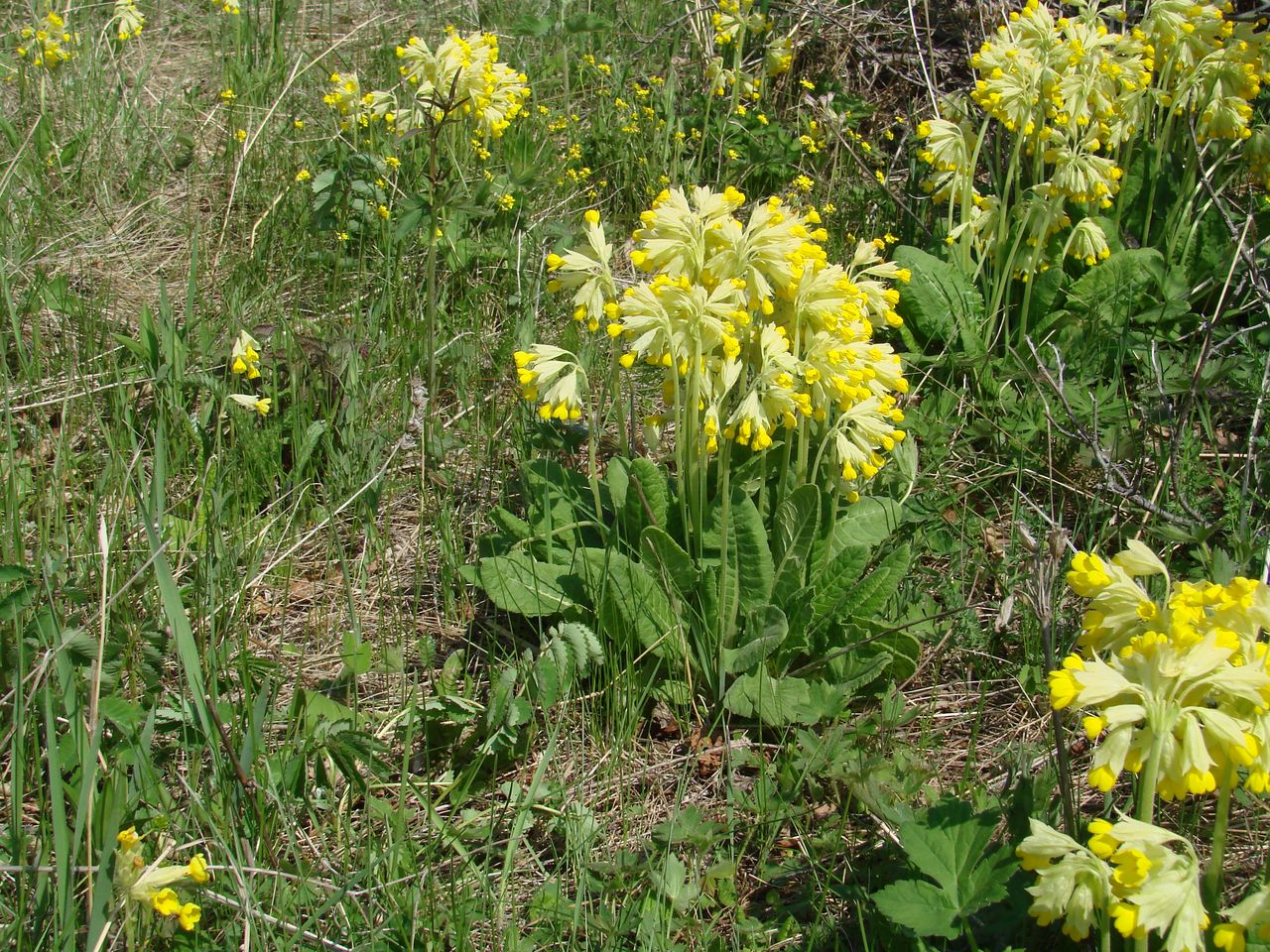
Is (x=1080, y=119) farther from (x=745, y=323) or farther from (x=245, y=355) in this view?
(x=245, y=355)

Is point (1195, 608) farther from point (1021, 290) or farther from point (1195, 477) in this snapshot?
point (1021, 290)

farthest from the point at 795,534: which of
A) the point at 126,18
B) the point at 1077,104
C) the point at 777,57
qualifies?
the point at 126,18

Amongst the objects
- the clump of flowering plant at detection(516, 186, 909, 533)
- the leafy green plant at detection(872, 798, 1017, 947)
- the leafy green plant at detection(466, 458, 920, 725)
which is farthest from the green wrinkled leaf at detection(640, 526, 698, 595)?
the leafy green plant at detection(872, 798, 1017, 947)

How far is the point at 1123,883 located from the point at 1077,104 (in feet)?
9.22

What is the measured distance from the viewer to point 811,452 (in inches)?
117

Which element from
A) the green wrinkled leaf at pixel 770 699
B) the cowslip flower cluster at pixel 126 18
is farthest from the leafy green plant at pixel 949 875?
the cowslip flower cluster at pixel 126 18

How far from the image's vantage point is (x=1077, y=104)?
3.57 meters

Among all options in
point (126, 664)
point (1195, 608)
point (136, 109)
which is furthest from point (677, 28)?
point (1195, 608)

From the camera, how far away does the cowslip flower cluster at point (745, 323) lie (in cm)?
237

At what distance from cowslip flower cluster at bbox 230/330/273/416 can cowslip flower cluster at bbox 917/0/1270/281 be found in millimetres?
2185

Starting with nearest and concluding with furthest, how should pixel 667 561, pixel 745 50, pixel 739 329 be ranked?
1. pixel 739 329
2. pixel 667 561
3. pixel 745 50

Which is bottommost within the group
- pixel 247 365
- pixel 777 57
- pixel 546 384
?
pixel 247 365

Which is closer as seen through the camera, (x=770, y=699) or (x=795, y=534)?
(x=770, y=699)

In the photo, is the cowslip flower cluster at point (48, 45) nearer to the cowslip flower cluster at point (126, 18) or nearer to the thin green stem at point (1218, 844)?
the cowslip flower cluster at point (126, 18)
